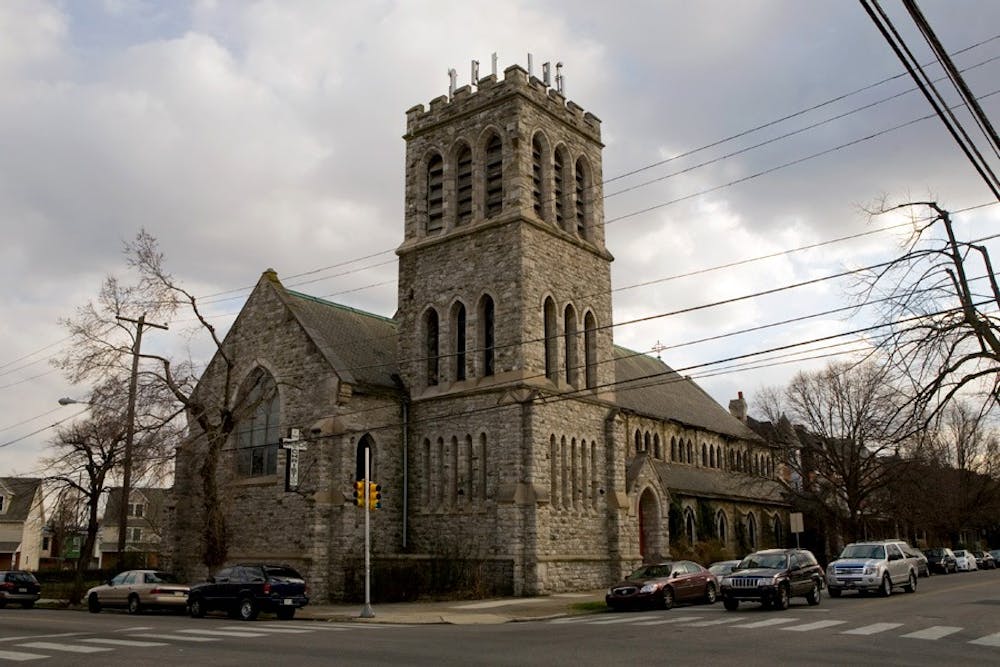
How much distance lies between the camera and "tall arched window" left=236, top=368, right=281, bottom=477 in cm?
3098

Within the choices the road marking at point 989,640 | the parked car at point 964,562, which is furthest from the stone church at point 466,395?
the parked car at point 964,562

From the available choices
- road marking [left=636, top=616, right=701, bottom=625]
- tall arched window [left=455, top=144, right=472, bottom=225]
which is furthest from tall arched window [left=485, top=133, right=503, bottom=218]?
road marking [left=636, top=616, right=701, bottom=625]

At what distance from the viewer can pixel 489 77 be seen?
31.9 metres

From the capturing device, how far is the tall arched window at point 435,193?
32906 millimetres

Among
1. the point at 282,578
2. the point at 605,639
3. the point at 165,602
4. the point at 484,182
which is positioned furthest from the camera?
the point at 484,182

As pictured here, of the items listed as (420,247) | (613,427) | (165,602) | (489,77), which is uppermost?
(489,77)

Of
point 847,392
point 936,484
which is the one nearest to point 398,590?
point 847,392

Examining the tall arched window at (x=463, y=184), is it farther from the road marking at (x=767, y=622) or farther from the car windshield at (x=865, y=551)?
the road marking at (x=767, y=622)

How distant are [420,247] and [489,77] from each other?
6.77 m

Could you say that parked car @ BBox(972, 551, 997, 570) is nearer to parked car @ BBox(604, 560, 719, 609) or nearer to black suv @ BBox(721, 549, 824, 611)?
parked car @ BBox(604, 560, 719, 609)

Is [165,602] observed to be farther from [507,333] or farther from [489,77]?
[489,77]

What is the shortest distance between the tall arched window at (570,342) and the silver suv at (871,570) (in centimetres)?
1073

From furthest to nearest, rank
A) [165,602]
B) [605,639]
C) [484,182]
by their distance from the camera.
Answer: [484,182]
[165,602]
[605,639]

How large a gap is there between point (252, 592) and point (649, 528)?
17.6m
